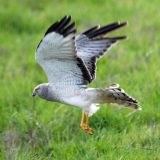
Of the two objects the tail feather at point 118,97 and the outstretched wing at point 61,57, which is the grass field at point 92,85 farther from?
the outstretched wing at point 61,57

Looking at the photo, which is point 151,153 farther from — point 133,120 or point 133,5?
point 133,5

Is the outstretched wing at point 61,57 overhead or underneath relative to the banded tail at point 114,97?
overhead

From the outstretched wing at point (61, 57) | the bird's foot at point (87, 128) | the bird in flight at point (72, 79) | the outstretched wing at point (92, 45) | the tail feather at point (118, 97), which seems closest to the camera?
the outstretched wing at point (61, 57)

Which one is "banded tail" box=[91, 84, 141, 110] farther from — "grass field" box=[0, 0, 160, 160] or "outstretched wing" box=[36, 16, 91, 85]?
"grass field" box=[0, 0, 160, 160]

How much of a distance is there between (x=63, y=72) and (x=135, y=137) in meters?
0.92

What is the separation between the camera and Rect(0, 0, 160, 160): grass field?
6477 mm

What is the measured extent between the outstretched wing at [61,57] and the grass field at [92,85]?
611mm

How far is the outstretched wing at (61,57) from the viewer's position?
5.95 metres

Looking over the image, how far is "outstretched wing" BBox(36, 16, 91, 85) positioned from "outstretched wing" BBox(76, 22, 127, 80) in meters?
0.28

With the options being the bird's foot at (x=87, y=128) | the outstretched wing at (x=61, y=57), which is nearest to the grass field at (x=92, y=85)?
A: the bird's foot at (x=87, y=128)

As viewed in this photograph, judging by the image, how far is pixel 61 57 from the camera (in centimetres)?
632

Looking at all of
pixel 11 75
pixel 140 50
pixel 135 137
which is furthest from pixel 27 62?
pixel 135 137

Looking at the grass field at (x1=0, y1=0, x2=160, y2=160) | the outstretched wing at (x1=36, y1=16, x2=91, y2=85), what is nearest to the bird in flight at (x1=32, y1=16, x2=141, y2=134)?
the outstretched wing at (x1=36, y1=16, x2=91, y2=85)

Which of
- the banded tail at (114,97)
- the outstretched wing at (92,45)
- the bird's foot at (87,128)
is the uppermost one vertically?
the outstretched wing at (92,45)
